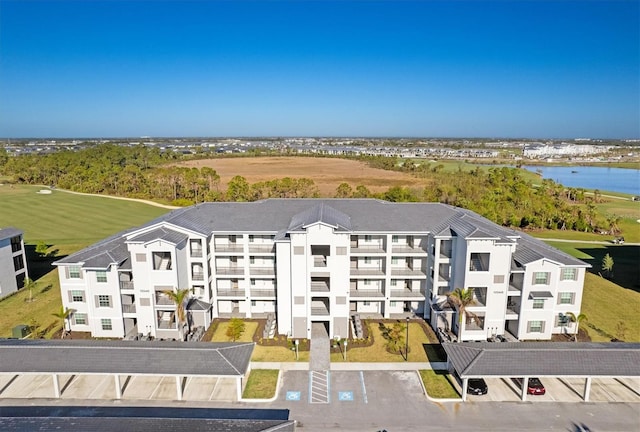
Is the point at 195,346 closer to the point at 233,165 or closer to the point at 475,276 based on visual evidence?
the point at 475,276

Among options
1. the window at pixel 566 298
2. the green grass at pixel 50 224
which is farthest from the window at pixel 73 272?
the window at pixel 566 298

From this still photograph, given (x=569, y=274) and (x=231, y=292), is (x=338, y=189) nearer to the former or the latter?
(x=231, y=292)

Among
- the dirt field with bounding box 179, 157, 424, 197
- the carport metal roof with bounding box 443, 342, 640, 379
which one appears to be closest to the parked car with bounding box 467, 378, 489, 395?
the carport metal roof with bounding box 443, 342, 640, 379

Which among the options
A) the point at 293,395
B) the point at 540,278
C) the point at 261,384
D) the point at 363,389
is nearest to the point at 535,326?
the point at 540,278

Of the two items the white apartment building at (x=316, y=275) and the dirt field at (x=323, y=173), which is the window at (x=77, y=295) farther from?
the dirt field at (x=323, y=173)

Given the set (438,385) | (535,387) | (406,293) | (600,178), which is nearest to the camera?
(535,387)

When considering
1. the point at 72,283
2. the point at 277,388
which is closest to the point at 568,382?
the point at 277,388

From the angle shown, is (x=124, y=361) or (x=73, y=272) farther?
(x=73, y=272)
